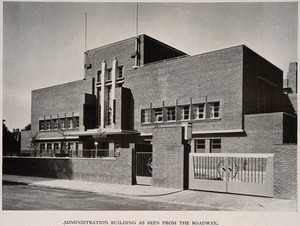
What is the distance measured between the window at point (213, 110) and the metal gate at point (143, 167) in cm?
848

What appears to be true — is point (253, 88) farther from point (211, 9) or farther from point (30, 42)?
point (30, 42)

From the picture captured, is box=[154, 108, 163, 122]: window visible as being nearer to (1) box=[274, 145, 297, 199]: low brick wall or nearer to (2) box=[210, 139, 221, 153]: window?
(2) box=[210, 139, 221, 153]: window

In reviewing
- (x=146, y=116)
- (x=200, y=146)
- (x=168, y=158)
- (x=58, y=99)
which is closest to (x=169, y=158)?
(x=168, y=158)

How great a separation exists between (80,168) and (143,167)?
4.41 metres

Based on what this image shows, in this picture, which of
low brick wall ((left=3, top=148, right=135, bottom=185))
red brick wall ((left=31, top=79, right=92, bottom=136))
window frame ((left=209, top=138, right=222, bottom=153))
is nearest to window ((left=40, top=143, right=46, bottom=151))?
red brick wall ((left=31, top=79, right=92, bottom=136))

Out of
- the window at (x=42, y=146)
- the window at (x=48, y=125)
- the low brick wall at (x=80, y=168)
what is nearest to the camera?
the low brick wall at (x=80, y=168)

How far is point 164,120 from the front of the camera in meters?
24.2

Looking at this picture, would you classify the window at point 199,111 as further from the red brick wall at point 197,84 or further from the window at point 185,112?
the window at point 185,112

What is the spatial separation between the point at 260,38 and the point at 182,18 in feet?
13.5

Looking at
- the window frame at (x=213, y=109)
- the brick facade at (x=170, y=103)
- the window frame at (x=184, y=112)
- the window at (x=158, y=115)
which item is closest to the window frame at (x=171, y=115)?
the brick facade at (x=170, y=103)

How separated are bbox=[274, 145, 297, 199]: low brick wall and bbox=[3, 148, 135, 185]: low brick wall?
6.81m

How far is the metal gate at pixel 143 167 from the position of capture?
14.6 metres

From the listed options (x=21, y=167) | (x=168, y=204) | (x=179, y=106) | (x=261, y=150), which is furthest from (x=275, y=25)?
(x=21, y=167)

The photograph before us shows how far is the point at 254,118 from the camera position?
1948 cm
